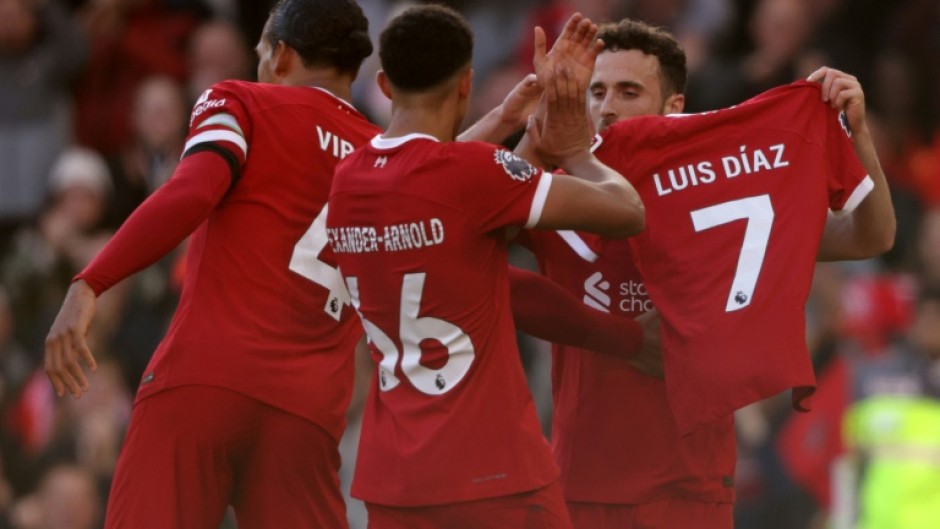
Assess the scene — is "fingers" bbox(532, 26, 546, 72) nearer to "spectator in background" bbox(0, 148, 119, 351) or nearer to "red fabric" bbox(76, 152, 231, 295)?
"red fabric" bbox(76, 152, 231, 295)

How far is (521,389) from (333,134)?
111cm

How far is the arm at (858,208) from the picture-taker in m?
5.60

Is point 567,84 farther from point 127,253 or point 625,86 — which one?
point 127,253

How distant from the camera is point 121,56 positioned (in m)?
12.3

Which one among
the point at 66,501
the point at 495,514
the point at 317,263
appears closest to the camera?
the point at 495,514

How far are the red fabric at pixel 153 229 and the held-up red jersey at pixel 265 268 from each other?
0.10 metres

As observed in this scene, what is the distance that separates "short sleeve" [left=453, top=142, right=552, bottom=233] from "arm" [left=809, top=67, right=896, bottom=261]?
1.18 meters

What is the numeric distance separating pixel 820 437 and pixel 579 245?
3.95 metres

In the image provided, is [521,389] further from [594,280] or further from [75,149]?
[75,149]

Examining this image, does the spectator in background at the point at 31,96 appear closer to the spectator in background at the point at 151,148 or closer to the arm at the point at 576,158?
the spectator in background at the point at 151,148

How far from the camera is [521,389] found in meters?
5.02

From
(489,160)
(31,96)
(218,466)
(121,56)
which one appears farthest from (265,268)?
(121,56)

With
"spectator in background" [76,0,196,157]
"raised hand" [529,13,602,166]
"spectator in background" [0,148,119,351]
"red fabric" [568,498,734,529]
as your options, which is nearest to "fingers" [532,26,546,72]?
"raised hand" [529,13,602,166]

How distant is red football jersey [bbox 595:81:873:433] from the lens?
547cm
